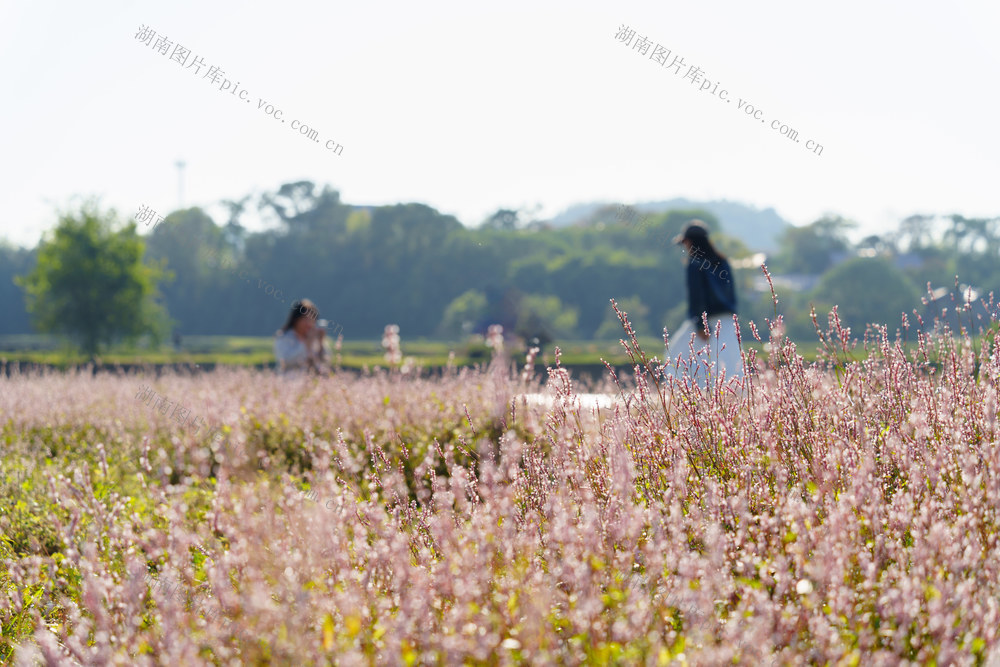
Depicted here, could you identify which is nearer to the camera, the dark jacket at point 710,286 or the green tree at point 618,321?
the dark jacket at point 710,286

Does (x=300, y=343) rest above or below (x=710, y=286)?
below

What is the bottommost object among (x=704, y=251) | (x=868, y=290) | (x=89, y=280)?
(x=704, y=251)

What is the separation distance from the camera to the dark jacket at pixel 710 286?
7.11 m

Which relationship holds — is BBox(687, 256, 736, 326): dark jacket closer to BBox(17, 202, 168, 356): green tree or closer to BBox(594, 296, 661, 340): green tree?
BBox(17, 202, 168, 356): green tree

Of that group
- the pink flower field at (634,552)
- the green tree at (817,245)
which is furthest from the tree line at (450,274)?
the pink flower field at (634,552)

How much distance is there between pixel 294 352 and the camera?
9453mm

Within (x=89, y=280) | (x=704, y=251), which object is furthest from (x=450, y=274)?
(x=704, y=251)

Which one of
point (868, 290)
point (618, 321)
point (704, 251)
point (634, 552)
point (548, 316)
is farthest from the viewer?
point (868, 290)

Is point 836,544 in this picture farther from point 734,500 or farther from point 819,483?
point 819,483

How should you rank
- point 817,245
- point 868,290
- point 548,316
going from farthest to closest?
point 817,245
point 868,290
point 548,316

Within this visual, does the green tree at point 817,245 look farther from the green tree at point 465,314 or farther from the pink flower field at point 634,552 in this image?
the pink flower field at point 634,552

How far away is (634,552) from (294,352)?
742 cm

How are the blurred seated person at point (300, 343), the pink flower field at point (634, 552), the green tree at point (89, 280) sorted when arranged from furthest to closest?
the green tree at point (89, 280) < the blurred seated person at point (300, 343) < the pink flower field at point (634, 552)

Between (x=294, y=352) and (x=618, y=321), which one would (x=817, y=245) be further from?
(x=294, y=352)
